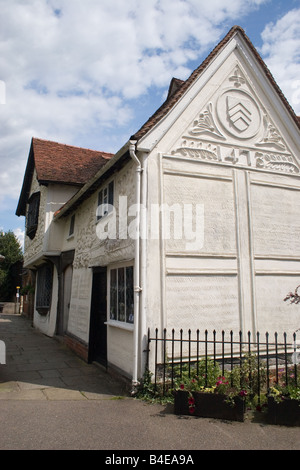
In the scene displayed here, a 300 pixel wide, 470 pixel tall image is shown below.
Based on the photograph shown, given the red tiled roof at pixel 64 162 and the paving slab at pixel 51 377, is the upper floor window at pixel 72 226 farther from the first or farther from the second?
the paving slab at pixel 51 377

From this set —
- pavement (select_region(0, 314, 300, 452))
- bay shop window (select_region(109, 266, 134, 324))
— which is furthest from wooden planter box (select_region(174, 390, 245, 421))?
bay shop window (select_region(109, 266, 134, 324))

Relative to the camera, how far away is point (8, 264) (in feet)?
106

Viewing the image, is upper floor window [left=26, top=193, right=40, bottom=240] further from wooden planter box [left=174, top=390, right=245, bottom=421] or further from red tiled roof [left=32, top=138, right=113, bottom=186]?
wooden planter box [left=174, top=390, right=245, bottom=421]

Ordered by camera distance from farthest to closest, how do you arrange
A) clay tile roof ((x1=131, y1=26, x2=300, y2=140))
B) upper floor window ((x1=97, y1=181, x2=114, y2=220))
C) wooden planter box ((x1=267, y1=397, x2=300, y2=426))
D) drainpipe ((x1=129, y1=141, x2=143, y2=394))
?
1. upper floor window ((x1=97, y1=181, x2=114, y2=220))
2. clay tile roof ((x1=131, y1=26, x2=300, y2=140))
3. drainpipe ((x1=129, y1=141, x2=143, y2=394))
4. wooden planter box ((x1=267, y1=397, x2=300, y2=426))

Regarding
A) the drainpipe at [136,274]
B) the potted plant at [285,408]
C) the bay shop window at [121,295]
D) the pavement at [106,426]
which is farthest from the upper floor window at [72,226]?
the potted plant at [285,408]

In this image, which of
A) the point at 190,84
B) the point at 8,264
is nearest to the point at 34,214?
the point at 190,84

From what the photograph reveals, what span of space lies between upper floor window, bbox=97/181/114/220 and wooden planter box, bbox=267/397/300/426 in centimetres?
530

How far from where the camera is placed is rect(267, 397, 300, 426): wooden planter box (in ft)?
16.0

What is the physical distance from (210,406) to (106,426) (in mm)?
1553

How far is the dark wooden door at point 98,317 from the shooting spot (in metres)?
9.06

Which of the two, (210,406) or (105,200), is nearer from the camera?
(210,406)

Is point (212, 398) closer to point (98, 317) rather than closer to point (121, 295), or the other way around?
point (121, 295)

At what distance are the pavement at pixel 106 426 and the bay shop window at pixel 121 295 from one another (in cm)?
133

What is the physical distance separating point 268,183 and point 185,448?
5.76 meters
